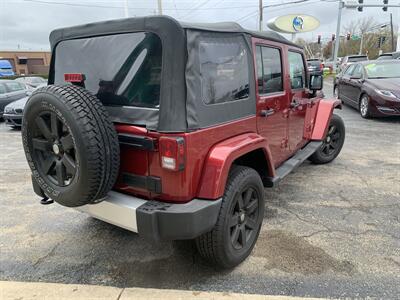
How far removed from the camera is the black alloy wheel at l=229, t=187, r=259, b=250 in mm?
2756

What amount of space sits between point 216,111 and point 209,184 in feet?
1.81

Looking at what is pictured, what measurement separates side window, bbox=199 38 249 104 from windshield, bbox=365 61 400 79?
8019 mm

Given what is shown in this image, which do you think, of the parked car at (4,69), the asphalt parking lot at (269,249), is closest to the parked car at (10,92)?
the asphalt parking lot at (269,249)

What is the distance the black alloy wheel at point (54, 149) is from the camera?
2297mm

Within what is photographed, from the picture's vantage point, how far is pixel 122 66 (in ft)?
8.27

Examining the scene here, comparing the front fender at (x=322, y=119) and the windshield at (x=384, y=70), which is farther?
the windshield at (x=384, y=70)

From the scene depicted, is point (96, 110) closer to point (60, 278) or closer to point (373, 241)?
point (60, 278)

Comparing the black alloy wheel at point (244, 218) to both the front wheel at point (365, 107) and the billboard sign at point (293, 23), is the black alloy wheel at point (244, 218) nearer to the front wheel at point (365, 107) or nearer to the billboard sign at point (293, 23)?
the front wheel at point (365, 107)

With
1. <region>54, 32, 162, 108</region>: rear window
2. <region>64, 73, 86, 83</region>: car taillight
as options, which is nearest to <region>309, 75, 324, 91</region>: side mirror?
<region>54, 32, 162, 108</region>: rear window

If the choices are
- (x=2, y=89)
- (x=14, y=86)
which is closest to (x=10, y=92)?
(x=2, y=89)

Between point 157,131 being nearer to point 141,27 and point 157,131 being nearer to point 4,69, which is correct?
point 141,27

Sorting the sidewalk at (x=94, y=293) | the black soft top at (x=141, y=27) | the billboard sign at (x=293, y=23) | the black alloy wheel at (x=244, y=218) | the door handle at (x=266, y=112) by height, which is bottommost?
the sidewalk at (x=94, y=293)

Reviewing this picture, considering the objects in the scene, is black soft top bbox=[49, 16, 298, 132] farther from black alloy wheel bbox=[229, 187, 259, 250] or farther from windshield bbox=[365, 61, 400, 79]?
windshield bbox=[365, 61, 400, 79]

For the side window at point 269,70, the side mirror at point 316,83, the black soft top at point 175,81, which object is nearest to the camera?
the black soft top at point 175,81
